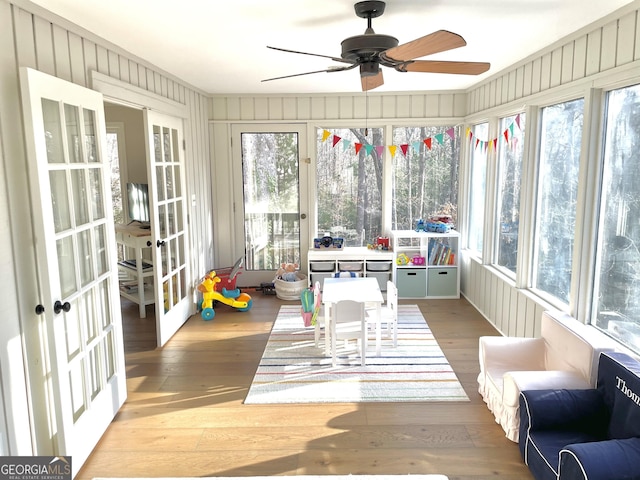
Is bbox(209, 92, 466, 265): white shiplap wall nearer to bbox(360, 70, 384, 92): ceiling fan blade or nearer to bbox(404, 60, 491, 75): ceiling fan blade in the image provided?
bbox(360, 70, 384, 92): ceiling fan blade

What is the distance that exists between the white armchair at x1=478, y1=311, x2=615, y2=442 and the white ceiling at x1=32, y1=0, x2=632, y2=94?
186 cm

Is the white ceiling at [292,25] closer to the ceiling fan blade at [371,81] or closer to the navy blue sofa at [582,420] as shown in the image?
the ceiling fan blade at [371,81]

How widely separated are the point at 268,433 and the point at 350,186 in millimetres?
3752

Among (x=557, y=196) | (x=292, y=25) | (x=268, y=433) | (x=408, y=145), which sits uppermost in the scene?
(x=292, y=25)

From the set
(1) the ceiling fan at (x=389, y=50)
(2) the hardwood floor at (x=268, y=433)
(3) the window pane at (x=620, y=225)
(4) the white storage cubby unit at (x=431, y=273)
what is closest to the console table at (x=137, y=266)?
(2) the hardwood floor at (x=268, y=433)

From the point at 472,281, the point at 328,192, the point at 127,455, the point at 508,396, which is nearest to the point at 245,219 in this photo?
the point at 328,192

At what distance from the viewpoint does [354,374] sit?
145 inches

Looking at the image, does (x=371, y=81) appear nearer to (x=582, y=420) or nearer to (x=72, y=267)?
(x=72, y=267)

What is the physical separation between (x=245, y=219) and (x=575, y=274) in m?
4.08

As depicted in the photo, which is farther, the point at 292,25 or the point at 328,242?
the point at 328,242

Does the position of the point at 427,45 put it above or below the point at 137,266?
above

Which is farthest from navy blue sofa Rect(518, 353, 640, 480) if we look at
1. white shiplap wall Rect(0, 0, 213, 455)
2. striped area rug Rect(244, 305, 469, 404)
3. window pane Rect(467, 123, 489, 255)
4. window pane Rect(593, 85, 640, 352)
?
window pane Rect(467, 123, 489, 255)

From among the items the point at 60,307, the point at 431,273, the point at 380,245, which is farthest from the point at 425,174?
the point at 60,307

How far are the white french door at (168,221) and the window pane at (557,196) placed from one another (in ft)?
10.8
